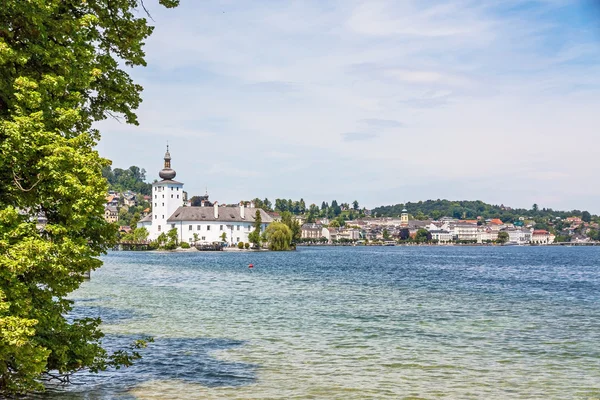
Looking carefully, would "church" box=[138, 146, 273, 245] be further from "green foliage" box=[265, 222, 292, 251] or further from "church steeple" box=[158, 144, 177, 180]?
"green foliage" box=[265, 222, 292, 251]

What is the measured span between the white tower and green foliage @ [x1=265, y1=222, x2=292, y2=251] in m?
26.6

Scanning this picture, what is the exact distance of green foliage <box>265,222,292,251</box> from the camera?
456 ft

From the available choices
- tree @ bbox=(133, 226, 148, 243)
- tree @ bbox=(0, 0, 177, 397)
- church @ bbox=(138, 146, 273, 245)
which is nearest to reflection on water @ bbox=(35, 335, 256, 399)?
tree @ bbox=(0, 0, 177, 397)

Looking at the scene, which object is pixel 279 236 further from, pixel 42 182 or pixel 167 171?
pixel 42 182

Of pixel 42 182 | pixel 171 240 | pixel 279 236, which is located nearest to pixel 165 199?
pixel 171 240

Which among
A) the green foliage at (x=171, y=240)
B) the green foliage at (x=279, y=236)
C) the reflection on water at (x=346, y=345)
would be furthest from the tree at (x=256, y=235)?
the reflection on water at (x=346, y=345)

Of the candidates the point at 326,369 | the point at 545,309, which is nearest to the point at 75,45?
the point at 326,369

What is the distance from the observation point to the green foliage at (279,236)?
139 meters

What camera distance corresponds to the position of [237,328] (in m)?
24.3

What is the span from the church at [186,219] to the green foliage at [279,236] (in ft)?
54.4

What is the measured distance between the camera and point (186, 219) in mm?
155625

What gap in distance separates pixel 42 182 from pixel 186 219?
14735cm

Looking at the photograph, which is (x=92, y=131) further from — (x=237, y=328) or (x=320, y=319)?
(x=320, y=319)

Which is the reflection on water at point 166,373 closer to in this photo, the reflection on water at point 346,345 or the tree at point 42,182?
the reflection on water at point 346,345
